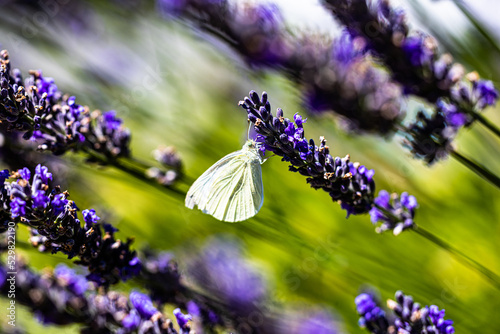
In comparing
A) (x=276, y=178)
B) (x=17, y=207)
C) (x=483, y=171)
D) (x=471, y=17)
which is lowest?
(x=276, y=178)

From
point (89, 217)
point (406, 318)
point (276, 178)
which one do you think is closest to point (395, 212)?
point (406, 318)

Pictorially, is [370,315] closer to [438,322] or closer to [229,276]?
[438,322]

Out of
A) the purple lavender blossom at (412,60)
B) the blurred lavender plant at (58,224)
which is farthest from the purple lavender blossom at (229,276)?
the purple lavender blossom at (412,60)

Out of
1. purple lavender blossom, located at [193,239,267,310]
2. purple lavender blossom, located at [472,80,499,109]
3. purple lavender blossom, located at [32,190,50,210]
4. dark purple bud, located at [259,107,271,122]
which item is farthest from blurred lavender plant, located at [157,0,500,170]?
purple lavender blossom, located at [32,190,50,210]

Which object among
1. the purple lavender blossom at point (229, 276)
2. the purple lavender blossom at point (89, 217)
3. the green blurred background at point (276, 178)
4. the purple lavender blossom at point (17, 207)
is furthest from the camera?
the green blurred background at point (276, 178)

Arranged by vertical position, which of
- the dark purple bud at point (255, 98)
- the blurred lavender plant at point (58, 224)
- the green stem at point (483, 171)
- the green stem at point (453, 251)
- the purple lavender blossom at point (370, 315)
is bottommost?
the blurred lavender plant at point (58, 224)

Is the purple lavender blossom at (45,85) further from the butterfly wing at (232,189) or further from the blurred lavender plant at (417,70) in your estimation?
the blurred lavender plant at (417,70)

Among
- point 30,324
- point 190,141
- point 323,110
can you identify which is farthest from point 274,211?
point 30,324
